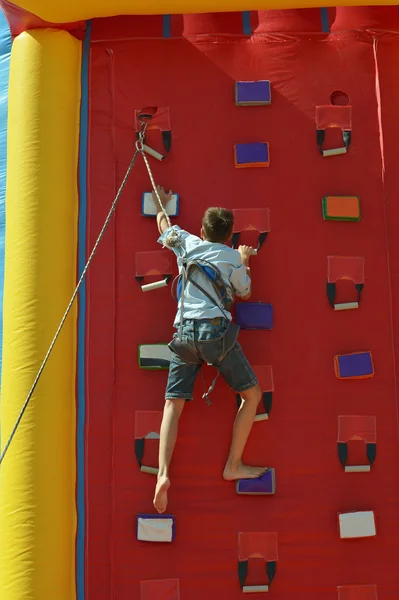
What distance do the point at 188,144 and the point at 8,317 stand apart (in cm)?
134

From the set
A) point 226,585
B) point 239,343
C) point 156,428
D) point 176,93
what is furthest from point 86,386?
point 176,93

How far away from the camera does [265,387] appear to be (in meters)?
4.85

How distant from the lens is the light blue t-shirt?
4.64 m

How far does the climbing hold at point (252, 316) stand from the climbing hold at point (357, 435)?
622mm

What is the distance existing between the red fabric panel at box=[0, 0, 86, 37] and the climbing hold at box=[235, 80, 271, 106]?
957 mm

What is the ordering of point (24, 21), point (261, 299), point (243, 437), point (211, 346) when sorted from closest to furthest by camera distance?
point (211, 346), point (243, 437), point (261, 299), point (24, 21)

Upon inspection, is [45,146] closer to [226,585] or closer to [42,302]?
[42,302]

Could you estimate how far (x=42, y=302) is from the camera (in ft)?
16.0

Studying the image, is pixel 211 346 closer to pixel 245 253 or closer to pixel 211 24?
pixel 245 253

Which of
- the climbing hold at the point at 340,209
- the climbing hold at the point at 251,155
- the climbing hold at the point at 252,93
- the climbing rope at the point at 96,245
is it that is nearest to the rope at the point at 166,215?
the climbing rope at the point at 96,245

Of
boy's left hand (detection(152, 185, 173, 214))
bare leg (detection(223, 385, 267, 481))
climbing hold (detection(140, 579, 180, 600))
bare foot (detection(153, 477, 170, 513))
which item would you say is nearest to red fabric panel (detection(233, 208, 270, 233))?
boy's left hand (detection(152, 185, 173, 214))

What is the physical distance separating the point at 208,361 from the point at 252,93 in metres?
1.54

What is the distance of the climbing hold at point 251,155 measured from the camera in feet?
16.7

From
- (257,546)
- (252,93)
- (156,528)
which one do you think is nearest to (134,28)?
(252,93)
